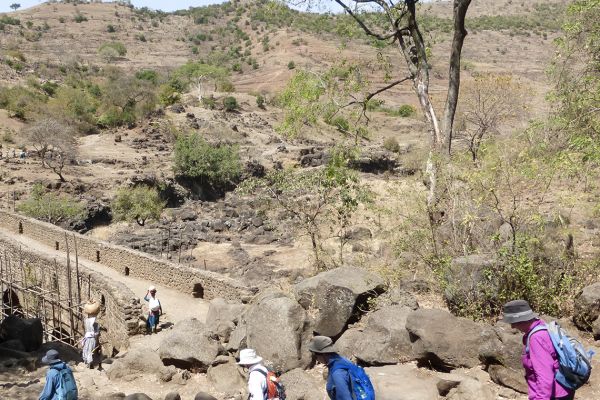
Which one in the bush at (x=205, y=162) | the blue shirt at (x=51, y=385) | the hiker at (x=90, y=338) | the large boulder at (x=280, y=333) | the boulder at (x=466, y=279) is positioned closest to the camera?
the blue shirt at (x=51, y=385)

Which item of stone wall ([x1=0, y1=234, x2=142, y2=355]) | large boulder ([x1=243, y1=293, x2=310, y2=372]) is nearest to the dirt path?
stone wall ([x1=0, y1=234, x2=142, y2=355])

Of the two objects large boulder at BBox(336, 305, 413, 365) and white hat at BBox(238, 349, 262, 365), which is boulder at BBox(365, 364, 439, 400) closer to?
large boulder at BBox(336, 305, 413, 365)

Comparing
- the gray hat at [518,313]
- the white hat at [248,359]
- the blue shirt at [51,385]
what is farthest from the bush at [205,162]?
the gray hat at [518,313]

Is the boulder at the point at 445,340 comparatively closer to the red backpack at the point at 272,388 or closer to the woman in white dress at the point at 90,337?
the red backpack at the point at 272,388

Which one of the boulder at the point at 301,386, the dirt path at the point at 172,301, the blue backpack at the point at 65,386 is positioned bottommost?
the dirt path at the point at 172,301

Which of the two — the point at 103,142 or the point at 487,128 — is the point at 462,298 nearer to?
the point at 487,128

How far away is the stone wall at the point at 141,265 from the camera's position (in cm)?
1527

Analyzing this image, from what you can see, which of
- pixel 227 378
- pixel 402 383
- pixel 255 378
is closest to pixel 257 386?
pixel 255 378

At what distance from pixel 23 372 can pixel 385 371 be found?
740cm

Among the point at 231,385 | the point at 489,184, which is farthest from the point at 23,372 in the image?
the point at 489,184

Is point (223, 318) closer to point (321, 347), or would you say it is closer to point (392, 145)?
point (321, 347)

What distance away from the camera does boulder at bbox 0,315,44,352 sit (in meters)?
13.0

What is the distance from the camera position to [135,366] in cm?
1029

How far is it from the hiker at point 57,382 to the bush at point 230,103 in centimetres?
5772
